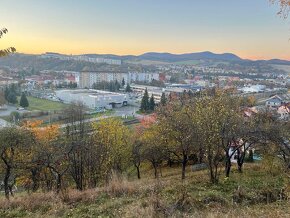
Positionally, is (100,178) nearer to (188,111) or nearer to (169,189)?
(188,111)

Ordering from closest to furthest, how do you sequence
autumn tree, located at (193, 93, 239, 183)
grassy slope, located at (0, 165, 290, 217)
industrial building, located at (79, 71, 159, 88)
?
grassy slope, located at (0, 165, 290, 217)
autumn tree, located at (193, 93, 239, 183)
industrial building, located at (79, 71, 159, 88)

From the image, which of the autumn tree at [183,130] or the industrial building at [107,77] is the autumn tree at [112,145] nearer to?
the autumn tree at [183,130]

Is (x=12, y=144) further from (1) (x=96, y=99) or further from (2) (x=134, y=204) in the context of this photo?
(1) (x=96, y=99)

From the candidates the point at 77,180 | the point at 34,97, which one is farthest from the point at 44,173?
the point at 34,97

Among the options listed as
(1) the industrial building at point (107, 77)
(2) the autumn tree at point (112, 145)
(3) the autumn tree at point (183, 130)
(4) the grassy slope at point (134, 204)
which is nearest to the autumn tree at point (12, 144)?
(2) the autumn tree at point (112, 145)

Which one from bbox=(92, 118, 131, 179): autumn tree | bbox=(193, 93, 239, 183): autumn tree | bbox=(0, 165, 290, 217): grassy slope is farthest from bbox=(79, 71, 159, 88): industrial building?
bbox=(0, 165, 290, 217): grassy slope

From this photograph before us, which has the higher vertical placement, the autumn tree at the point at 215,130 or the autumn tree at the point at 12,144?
the autumn tree at the point at 215,130

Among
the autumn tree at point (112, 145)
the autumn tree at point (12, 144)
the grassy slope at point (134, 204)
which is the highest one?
the grassy slope at point (134, 204)

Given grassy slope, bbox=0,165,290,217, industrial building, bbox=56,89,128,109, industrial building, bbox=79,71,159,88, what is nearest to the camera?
grassy slope, bbox=0,165,290,217

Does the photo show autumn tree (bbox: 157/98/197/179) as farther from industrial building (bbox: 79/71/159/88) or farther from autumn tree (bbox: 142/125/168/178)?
industrial building (bbox: 79/71/159/88)

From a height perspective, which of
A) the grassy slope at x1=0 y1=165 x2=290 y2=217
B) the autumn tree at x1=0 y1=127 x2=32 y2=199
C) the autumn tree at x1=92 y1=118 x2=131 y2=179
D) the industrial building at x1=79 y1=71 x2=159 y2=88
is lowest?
the industrial building at x1=79 y1=71 x2=159 y2=88

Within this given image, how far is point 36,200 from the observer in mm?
7934

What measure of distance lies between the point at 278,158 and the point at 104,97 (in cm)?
6022

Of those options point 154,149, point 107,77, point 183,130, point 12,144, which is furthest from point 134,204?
point 107,77
